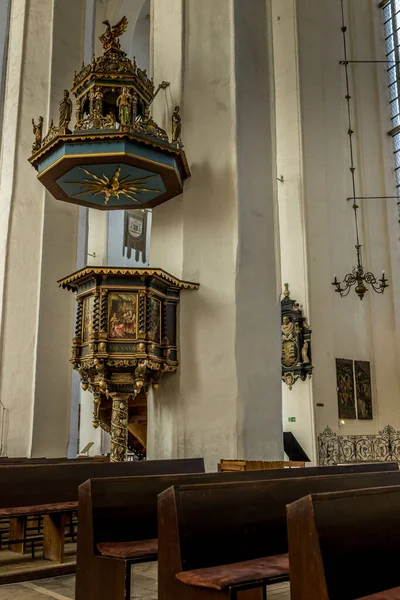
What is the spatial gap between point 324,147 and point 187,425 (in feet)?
30.8

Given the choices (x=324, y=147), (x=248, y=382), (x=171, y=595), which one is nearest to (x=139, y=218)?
(x=324, y=147)

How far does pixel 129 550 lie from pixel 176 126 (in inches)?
255

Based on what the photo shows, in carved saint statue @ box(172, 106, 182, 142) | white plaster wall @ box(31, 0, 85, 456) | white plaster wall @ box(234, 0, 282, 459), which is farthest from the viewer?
white plaster wall @ box(31, 0, 85, 456)

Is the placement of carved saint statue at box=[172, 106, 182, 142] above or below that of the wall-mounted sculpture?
above

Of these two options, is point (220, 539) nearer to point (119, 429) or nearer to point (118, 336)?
point (118, 336)

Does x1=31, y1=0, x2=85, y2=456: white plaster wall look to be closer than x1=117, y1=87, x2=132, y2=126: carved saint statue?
No

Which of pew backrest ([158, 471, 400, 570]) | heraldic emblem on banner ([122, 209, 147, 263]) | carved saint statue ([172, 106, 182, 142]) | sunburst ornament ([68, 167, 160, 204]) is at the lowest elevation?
pew backrest ([158, 471, 400, 570])

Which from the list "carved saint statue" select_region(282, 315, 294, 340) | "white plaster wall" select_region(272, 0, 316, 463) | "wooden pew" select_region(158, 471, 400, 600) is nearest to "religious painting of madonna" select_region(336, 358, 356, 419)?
"white plaster wall" select_region(272, 0, 316, 463)

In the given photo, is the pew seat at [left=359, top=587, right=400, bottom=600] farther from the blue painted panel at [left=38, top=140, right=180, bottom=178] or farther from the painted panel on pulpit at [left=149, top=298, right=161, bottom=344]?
the blue painted panel at [left=38, top=140, right=180, bottom=178]

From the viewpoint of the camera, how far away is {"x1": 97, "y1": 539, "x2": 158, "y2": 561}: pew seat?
280cm

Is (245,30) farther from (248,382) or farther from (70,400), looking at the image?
(70,400)

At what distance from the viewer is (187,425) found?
304 inches

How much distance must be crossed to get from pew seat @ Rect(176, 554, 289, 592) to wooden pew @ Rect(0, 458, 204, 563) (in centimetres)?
181

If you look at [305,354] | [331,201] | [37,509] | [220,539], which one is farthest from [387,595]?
[331,201]
